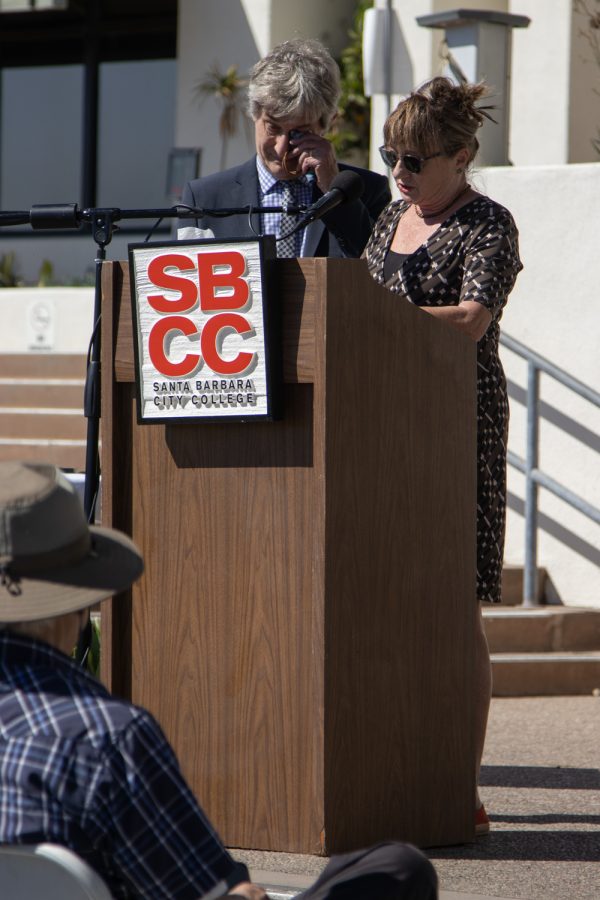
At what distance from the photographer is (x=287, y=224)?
448 centimetres

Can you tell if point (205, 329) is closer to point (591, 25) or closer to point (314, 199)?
point (314, 199)

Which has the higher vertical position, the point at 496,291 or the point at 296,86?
the point at 296,86

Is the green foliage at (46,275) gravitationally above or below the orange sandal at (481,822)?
above

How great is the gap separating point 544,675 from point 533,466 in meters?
1.11

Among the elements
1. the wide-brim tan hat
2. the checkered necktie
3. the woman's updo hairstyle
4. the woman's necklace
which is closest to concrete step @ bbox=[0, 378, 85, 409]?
the checkered necktie

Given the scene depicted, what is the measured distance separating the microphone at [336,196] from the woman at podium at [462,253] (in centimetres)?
42

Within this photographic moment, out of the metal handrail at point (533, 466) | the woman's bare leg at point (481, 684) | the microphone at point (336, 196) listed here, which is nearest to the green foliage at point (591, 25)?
the metal handrail at point (533, 466)

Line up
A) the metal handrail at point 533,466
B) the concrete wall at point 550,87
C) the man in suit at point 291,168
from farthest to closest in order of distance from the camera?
the concrete wall at point 550,87 → the metal handrail at point 533,466 → the man in suit at point 291,168

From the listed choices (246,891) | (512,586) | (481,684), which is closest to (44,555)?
(246,891)

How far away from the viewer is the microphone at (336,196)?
3637 millimetres

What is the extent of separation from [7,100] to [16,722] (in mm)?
16545

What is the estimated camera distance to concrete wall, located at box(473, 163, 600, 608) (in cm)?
780

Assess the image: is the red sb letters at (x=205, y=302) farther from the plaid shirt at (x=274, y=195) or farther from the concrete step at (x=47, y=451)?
the concrete step at (x=47, y=451)

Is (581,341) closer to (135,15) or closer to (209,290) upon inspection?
(209,290)
